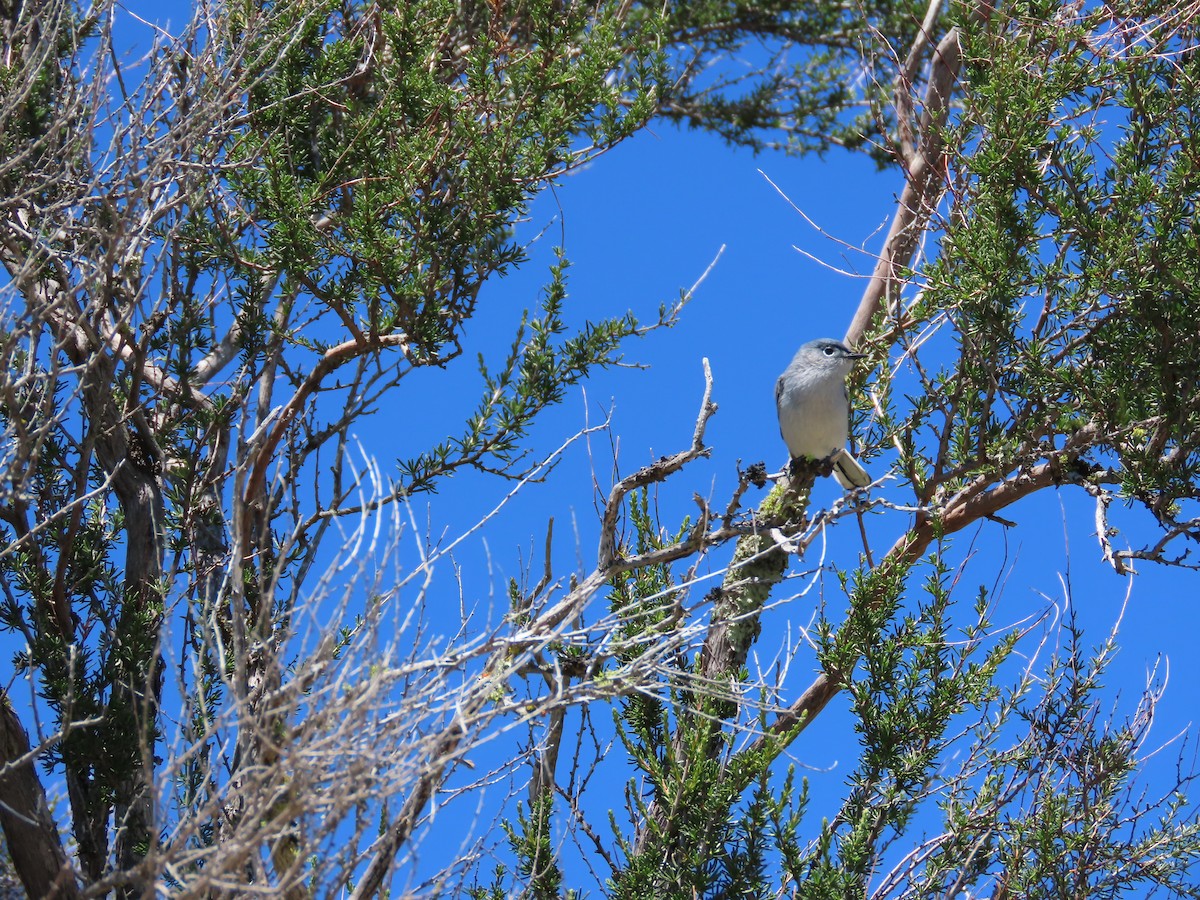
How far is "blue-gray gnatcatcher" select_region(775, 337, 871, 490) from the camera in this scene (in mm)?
6629

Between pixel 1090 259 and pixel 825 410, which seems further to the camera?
pixel 825 410

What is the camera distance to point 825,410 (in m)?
6.66

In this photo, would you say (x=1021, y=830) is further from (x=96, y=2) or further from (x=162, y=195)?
(x=96, y=2)

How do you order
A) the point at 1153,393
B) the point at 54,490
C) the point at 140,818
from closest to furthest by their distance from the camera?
1. the point at 1153,393
2. the point at 140,818
3. the point at 54,490

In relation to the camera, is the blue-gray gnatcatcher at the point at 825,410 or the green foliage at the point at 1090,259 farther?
the blue-gray gnatcatcher at the point at 825,410

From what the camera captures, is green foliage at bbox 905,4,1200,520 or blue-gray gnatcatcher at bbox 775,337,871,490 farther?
blue-gray gnatcatcher at bbox 775,337,871,490

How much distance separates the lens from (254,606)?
230 inches

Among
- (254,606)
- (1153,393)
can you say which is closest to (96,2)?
(254,606)

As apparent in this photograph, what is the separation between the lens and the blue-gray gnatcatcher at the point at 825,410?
663 centimetres

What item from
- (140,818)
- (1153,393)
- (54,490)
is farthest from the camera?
(54,490)

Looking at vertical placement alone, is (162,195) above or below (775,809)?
above

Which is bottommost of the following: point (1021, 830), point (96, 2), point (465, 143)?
point (1021, 830)

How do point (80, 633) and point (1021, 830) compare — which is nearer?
point (1021, 830)

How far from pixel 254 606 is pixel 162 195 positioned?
1.90 m
